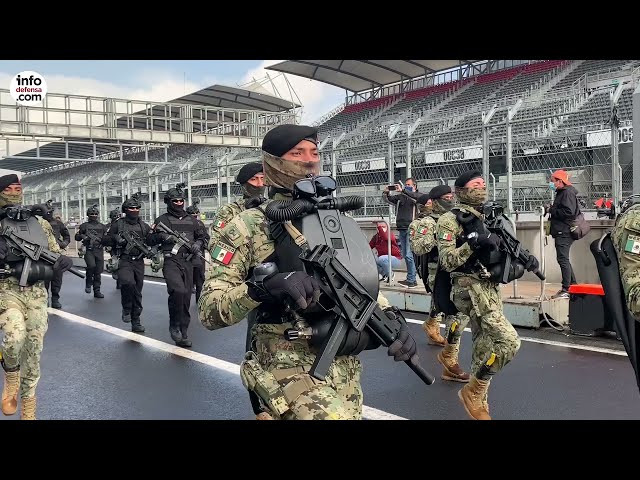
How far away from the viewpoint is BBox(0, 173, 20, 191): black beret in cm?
499

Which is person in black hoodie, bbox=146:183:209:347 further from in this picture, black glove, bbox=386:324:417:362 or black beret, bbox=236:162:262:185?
black glove, bbox=386:324:417:362

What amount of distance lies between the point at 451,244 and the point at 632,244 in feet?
6.78

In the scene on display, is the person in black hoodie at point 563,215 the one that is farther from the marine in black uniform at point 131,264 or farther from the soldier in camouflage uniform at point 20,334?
the soldier in camouflage uniform at point 20,334

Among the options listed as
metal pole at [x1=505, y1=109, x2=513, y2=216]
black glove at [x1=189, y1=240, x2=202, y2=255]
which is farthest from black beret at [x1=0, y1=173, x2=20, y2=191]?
metal pole at [x1=505, y1=109, x2=513, y2=216]

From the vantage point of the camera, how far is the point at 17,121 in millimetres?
17547

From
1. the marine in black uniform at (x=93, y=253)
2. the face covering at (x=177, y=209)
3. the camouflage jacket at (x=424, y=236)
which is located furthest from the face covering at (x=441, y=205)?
the marine in black uniform at (x=93, y=253)

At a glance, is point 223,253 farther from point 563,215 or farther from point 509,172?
point 509,172

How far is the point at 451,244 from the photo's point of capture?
4582 mm

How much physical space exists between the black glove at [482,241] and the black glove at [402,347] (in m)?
2.05

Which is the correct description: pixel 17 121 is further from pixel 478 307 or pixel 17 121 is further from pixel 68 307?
pixel 478 307

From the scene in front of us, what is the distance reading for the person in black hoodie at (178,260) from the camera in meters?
7.27

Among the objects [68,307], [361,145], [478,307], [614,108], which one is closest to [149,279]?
[68,307]

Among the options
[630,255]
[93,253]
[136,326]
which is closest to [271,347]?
[630,255]

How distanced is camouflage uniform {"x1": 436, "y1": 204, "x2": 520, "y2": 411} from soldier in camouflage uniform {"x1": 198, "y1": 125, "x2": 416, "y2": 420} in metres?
1.95
